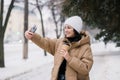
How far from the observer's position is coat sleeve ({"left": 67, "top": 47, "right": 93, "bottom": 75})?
489 centimetres

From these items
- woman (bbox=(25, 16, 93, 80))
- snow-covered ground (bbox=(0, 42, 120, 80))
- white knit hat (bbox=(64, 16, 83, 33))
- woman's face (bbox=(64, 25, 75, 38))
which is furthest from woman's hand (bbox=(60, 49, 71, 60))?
snow-covered ground (bbox=(0, 42, 120, 80))

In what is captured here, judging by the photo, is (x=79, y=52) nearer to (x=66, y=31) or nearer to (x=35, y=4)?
(x=66, y=31)

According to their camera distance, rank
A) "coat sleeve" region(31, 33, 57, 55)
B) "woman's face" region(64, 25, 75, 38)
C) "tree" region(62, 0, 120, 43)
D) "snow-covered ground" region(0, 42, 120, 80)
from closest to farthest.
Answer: "woman's face" region(64, 25, 75, 38)
"coat sleeve" region(31, 33, 57, 55)
"tree" region(62, 0, 120, 43)
"snow-covered ground" region(0, 42, 120, 80)

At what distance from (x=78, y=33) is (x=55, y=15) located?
143 feet

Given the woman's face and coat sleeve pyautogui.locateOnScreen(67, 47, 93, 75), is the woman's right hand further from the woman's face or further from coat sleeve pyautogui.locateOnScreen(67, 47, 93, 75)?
coat sleeve pyautogui.locateOnScreen(67, 47, 93, 75)

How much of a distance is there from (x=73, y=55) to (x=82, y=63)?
0.17m

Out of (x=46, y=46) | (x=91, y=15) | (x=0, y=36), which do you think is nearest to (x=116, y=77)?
(x=91, y=15)

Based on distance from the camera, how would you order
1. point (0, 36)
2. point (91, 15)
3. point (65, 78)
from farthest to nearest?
point (0, 36), point (91, 15), point (65, 78)

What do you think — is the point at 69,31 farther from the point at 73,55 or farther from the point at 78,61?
the point at 78,61

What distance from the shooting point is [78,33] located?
17.0 ft

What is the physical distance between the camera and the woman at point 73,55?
16.1 ft

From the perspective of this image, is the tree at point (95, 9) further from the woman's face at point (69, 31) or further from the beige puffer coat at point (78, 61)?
the beige puffer coat at point (78, 61)

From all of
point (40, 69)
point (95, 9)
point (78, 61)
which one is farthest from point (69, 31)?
point (40, 69)

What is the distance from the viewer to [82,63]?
4.93 metres
